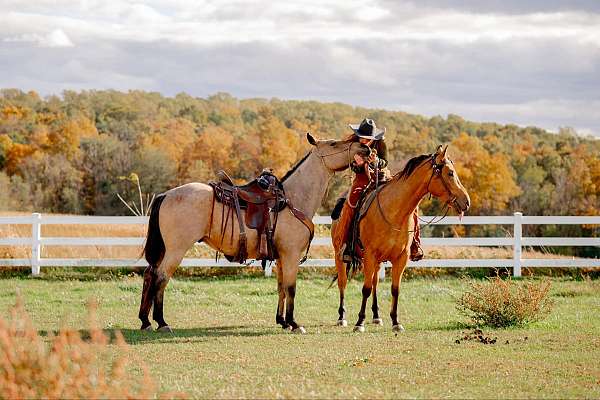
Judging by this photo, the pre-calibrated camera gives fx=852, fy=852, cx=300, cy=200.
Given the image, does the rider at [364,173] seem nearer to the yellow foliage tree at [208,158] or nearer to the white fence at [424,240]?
the white fence at [424,240]

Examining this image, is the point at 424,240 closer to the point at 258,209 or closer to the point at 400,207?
the point at 400,207

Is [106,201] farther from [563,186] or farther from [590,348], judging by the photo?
[590,348]

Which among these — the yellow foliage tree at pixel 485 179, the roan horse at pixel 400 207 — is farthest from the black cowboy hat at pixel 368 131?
the yellow foliage tree at pixel 485 179

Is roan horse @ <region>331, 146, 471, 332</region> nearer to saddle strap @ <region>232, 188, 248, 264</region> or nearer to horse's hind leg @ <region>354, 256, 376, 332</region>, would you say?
horse's hind leg @ <region>354, 256, 376, 332</region>

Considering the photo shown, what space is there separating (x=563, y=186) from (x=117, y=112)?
40.5 meters

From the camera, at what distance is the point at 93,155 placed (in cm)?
5672

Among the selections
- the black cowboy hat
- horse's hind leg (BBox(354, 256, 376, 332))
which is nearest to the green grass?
horse's hind leg (BBox(354, 256, 376, 332))

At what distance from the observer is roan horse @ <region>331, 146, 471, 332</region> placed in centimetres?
998

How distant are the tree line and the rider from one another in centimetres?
2838

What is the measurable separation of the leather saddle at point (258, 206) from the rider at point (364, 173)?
3.15 ft

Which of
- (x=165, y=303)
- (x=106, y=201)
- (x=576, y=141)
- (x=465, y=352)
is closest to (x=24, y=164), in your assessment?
(x=106, y=201)

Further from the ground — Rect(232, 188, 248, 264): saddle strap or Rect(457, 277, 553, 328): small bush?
Rect(232, 188, 248, 264): saddle strap

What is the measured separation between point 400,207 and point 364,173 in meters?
0.91

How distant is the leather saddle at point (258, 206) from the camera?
10305mm
